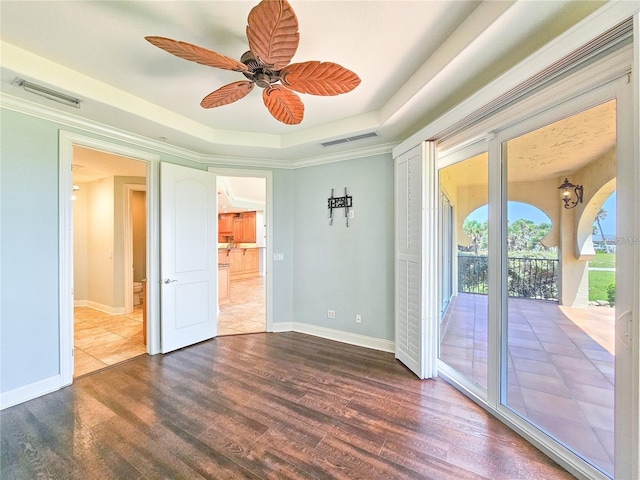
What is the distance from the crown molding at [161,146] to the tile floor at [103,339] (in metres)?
2.45

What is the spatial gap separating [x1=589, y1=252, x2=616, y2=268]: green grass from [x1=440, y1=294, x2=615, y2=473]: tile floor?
0.24m

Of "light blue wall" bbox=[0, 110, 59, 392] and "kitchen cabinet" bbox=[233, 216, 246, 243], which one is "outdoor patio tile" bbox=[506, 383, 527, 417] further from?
"kitchen cabinet" bbox=[233, 216, 246, 243]

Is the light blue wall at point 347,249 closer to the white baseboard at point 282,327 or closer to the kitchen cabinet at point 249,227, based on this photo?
the white baseboard at point 282,327

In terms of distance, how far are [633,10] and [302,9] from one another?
1.49m

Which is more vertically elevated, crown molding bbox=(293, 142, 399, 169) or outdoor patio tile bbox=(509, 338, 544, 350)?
crown molding bbox=(293, 142, 399, 169)

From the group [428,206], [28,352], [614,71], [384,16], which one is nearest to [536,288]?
[428,206]

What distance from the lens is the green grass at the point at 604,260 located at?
132 cm

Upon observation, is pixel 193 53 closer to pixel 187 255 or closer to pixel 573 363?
pixel 187 255

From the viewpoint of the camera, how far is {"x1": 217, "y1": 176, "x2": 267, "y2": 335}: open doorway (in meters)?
4.49

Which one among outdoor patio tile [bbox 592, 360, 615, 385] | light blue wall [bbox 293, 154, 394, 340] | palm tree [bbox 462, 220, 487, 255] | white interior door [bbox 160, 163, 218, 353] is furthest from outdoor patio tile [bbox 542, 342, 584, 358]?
white interior door [bbox 160, 163, 218, 353]

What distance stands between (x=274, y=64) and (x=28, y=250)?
102 inches

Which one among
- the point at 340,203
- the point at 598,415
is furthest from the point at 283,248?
the point at 598,415

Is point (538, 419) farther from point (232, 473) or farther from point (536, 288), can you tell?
point (232, 473)

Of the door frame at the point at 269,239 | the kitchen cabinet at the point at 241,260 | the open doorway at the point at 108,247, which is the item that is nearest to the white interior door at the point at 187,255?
the door frame at the point at 269,239
